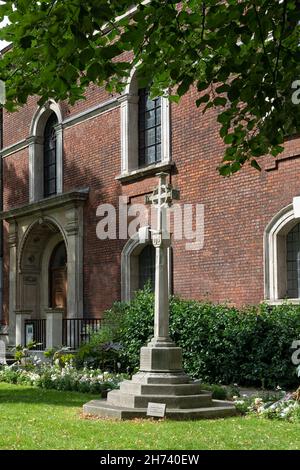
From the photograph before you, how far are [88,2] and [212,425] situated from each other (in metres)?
5.37

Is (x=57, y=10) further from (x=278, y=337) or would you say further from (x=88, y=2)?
(x=278, y=337)

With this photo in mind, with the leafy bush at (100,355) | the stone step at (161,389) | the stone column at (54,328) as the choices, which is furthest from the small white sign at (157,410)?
the stone column at (54,328)

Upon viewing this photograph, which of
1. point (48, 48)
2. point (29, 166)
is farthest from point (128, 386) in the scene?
point (29, 166)

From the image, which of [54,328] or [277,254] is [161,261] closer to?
[277,254]

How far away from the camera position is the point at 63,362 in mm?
16016

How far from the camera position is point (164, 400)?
32.2 feet

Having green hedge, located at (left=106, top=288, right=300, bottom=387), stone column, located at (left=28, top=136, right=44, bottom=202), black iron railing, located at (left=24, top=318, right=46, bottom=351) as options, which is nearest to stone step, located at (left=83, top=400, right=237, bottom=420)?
green hedge, located at (left=106, top=288, right=300, bottom=387)

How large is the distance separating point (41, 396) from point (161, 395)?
351cm

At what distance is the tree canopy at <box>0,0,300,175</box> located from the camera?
6.74 m

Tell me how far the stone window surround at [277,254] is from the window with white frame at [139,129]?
15.9ft

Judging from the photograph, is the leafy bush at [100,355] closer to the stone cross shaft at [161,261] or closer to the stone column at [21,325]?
the stone column at [21,325]

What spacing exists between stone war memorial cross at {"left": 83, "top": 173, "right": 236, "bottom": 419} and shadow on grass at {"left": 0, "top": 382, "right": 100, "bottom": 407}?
145 centimetres

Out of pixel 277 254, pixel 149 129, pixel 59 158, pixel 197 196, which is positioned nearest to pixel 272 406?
pixel 277 254

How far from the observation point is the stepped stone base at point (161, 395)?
9703 mm
